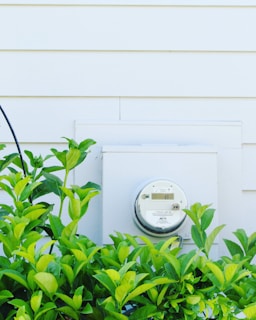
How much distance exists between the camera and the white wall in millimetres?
2133

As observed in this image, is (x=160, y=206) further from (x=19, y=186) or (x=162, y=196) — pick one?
(x=19, y=186)

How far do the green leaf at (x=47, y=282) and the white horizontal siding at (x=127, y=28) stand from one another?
971mm

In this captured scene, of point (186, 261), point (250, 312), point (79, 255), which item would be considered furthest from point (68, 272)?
point (250, 312)

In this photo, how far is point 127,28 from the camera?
84.9 inches

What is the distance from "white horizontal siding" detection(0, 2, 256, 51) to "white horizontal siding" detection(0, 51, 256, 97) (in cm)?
3

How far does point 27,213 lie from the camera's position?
1600mm

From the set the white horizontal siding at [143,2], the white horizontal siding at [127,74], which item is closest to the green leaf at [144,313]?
the white horizontal siding at [127,74]

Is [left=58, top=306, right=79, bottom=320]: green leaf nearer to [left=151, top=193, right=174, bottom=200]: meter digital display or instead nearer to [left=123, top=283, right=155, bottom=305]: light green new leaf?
[left=123, top=283, right=155, bottom=305]: light green new leaf

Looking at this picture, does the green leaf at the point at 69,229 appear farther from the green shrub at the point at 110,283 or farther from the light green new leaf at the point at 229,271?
the light green new leaf at the point at 229,271

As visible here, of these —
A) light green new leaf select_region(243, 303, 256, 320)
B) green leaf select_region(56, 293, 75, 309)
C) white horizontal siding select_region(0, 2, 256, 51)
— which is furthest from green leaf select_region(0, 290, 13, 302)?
white horizontal siding select_region(0, 2, 256, 51)

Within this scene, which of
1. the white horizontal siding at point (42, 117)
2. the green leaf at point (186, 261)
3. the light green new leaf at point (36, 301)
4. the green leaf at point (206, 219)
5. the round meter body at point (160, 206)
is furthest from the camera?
the white horizontal siding at point (42, 117)

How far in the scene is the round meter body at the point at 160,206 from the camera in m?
2.00

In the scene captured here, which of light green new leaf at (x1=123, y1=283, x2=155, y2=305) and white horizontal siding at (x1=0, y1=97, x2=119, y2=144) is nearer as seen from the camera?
light green new leaf at (x1=123, y1=283, x2=155, y2=305)

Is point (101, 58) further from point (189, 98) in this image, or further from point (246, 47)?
point (246, 47)
